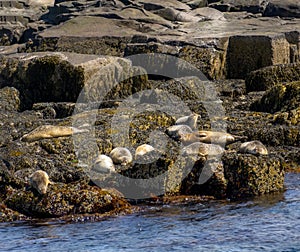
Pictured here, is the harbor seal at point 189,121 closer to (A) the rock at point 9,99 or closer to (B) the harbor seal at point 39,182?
(B) the harbor seal at point 39,182

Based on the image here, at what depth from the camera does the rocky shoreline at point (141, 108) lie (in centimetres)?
1005

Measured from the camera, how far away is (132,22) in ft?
84.3

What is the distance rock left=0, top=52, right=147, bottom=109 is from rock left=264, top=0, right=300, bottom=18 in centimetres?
1222

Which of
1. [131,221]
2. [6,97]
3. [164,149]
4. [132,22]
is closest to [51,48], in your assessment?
[132,22]

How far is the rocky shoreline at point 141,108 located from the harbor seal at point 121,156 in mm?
219

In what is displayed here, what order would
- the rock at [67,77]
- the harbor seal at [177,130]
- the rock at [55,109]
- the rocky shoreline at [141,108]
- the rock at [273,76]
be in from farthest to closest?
1. the rock at [273,76]
2. the rock at [67,77]
3. the rock at [55,109]
4. the harbor seal at [177,130]
5. the rocky shoreline at [141,108]

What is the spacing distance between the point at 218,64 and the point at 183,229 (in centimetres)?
960

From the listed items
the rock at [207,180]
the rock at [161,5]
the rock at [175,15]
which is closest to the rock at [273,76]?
the rock at [207,180]

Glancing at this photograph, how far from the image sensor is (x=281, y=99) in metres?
14.0

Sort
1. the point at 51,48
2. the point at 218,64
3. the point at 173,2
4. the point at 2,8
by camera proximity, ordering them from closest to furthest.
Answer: the point at 218,64
the point at 51,48
the point at 173,2
the point at 2,8

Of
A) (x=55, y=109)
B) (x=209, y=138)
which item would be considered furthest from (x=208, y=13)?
(x=209, y=138)

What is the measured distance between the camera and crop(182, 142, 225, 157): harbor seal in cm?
1038

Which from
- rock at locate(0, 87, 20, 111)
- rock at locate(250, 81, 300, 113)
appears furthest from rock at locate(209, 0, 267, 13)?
rock at locate(0, 87, 20, 111)

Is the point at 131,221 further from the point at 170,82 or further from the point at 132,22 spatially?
the point at 132,22
